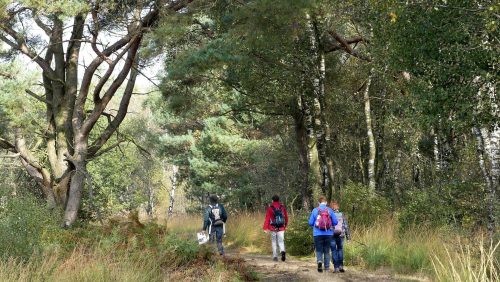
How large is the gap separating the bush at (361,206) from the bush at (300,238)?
48.2 inches

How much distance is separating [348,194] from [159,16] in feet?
24.2

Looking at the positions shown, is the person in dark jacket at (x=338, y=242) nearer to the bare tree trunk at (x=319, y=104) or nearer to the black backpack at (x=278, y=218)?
the black backpack at (x=278, y=218)

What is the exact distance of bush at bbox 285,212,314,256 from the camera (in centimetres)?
1527

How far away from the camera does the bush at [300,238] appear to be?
1527 cm

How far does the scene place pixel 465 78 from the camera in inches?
378

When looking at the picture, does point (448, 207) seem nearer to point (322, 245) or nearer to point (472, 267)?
point (322, 245)

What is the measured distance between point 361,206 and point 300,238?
6.59 ft

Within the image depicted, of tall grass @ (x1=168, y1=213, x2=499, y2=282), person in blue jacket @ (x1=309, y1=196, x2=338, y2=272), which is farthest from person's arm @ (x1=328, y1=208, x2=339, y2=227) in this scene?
tall grass @ (x1=168, y1=213, x2=499, y2=282)

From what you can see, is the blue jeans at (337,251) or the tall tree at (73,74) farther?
the tall tree at (73,74)

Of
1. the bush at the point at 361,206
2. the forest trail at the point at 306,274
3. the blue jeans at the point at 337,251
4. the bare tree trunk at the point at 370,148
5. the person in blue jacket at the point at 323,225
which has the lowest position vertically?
the forest trail at the point at 306,274

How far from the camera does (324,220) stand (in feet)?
36.1

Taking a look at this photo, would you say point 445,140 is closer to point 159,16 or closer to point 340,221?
point 340,221

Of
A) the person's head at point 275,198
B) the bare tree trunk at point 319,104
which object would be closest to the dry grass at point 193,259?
the person's head at point 275,198

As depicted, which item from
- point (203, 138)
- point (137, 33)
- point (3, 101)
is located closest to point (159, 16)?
point (137, 33)
